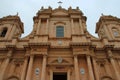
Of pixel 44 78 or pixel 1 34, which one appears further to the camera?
pixel 1 34

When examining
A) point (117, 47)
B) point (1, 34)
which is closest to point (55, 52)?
point (117, 47)

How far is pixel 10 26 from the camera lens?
23078 millimetres

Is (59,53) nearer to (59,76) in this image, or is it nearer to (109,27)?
(59,76)

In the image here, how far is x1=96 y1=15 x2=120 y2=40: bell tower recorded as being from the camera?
71.6 ft

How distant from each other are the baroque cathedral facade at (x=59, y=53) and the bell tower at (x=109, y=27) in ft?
0.34

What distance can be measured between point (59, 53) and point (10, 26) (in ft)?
25.7

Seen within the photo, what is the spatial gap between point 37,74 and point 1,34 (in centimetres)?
834

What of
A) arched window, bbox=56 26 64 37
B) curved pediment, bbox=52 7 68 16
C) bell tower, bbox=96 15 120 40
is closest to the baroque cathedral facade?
arched window, bbox=56 26 64 37

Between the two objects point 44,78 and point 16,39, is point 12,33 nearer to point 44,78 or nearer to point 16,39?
point 16,39

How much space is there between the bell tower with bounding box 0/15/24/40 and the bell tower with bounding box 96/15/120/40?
31.4 feet

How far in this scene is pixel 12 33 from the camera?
22.0 metres

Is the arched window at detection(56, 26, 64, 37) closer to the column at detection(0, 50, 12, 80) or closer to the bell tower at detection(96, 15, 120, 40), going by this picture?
the bell tower at detection(96, 15, 120, 40)

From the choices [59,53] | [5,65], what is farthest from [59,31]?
[5,65]

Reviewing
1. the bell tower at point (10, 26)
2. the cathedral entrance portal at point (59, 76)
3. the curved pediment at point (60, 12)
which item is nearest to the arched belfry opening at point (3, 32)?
the bell tower at point (10, 26)
